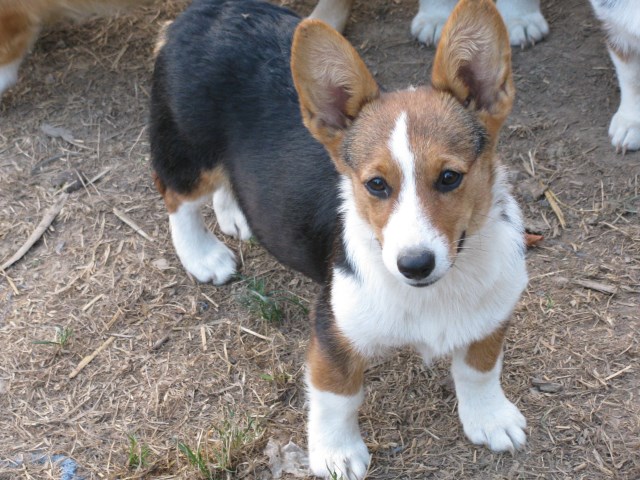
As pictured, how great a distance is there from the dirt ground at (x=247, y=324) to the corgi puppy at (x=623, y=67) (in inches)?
3.8

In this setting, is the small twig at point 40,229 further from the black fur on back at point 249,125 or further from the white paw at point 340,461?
the white paw at point 340,461

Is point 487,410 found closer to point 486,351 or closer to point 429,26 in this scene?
point 486,351

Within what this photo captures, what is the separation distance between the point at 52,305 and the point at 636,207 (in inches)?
114

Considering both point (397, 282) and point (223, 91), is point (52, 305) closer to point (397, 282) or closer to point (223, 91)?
point (223, 91)

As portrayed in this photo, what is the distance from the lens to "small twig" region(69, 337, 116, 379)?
13.3 ft

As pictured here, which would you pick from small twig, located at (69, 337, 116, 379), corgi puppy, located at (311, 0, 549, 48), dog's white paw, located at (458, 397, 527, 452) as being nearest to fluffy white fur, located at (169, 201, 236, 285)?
small twig, located at (69, 337, 116, 379)

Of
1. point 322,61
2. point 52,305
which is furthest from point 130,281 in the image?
point 322,61

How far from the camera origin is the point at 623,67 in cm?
471

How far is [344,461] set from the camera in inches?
137

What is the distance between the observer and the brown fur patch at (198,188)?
4051 mm

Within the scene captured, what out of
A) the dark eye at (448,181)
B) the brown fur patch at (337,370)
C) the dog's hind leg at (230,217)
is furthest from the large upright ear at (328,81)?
the dog's hind leg at (230,217)

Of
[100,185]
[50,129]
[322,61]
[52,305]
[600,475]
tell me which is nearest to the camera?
[322,61]

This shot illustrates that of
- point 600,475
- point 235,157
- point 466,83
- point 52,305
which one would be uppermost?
point 466,83

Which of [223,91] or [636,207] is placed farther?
[636,207]
